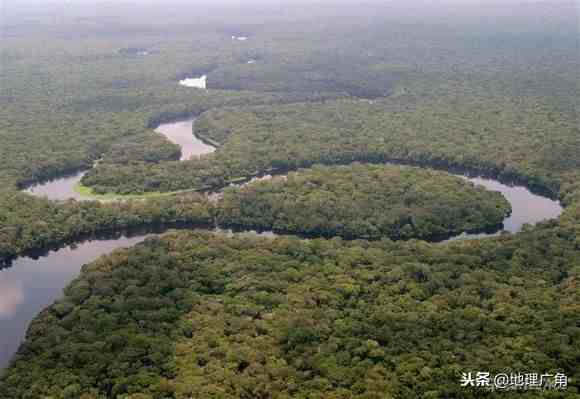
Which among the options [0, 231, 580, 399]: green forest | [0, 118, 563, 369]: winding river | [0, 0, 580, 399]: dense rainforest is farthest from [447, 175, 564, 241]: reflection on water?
[0, 231, 580, 399]: green forest

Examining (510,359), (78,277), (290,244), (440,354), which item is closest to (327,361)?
(440,354)

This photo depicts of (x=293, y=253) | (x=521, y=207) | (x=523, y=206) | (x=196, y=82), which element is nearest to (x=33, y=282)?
(x=293, y=253)

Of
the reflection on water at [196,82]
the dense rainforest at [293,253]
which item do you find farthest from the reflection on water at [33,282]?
the reflection on water at [196,82]

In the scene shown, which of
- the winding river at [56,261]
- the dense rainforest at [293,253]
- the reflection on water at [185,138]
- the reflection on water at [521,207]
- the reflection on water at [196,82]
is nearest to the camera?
the dense rainforest at [293,253]

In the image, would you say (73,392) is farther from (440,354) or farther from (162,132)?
(162,132)

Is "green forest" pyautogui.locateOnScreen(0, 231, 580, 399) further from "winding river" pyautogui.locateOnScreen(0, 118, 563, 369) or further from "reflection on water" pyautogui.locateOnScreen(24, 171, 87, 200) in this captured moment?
"reflection on water" pyautogui.locateOnScreen(24, 171, 87, 200)

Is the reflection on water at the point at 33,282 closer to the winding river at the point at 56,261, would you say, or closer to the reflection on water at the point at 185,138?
Result: the winding river at the point at 56,261

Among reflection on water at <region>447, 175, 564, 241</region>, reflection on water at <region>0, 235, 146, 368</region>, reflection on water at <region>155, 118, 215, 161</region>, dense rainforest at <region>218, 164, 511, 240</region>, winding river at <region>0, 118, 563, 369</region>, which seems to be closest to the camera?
reflection on water at <region>0, 235, 146, 368</region>
